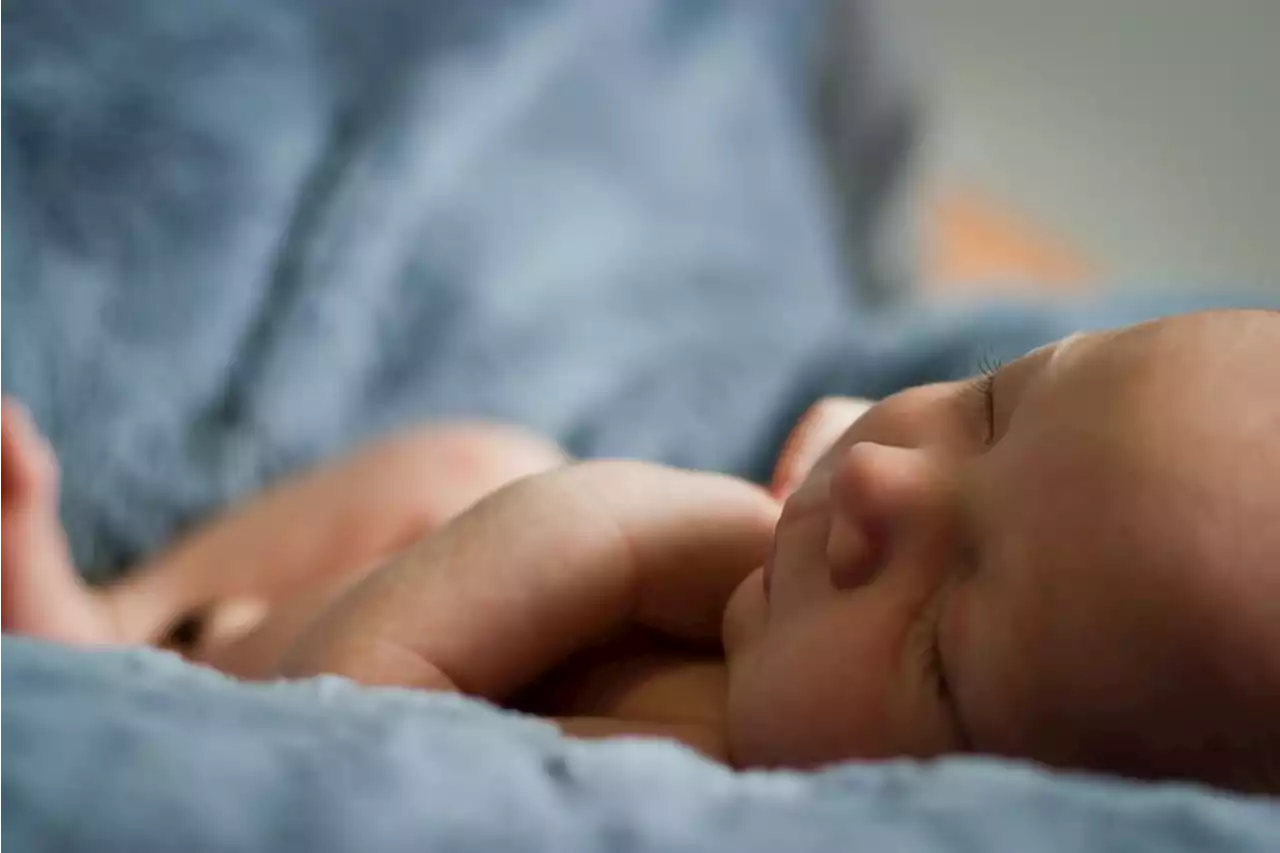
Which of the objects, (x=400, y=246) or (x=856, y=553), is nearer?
(x=856, y=553)

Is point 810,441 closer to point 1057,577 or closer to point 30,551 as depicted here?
point 1057,577

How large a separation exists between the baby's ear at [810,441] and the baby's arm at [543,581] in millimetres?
55

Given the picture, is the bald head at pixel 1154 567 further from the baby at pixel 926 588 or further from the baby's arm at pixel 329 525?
the baby's arm at pixel 329 525

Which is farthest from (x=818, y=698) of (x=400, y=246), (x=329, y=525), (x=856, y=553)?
(x=400, y=246)

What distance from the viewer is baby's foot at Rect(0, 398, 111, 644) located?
732 millimetres

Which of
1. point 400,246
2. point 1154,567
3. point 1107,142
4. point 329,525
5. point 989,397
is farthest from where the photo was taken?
point 1107,142

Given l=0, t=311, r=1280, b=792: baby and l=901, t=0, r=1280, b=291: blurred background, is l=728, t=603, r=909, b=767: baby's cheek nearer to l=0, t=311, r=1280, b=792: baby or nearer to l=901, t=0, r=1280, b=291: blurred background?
l=0, t=311, r=1280, b=792: baby

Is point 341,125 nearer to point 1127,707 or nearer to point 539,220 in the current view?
point 539,220

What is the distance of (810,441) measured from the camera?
2.41ft

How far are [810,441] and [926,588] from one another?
233 mm

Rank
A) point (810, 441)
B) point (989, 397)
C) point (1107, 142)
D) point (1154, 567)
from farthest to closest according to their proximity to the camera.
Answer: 1. point (1107, 142)
2. point (810, 441)
3. point (989, 397)
4. point (1154, 567)

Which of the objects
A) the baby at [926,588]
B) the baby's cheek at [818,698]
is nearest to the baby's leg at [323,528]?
the baby at [926,588]

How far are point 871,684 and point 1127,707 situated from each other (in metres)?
0.10

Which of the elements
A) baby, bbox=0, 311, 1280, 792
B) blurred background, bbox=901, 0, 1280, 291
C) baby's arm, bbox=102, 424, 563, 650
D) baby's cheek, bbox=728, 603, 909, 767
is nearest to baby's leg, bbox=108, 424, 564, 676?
baby's arm, bbox=102, 424, 563, 650
